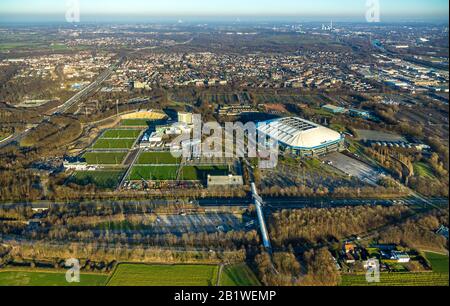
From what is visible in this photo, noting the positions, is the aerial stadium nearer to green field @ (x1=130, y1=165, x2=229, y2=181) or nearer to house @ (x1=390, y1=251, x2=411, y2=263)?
green field @ (x1=130, y1=165, x2=229, y2=181)

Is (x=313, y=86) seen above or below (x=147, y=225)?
above

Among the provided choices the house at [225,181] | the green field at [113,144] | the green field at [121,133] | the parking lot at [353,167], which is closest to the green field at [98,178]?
the green field at [113,144]

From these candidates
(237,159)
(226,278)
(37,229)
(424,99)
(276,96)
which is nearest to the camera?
(226,278)

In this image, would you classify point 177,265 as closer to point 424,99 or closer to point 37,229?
point 37,229

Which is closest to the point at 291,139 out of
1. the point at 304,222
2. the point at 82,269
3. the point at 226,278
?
the point at 304,222

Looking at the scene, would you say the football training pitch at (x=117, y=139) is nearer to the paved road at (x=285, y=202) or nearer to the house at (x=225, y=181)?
the paved road at (x=285, y=202)

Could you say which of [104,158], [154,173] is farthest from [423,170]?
[104,158]

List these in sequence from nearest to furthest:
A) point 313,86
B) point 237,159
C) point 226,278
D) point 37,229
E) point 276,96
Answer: point 226,278 < point 37,229 < point 237,159 < point 276,96 < point 313,86

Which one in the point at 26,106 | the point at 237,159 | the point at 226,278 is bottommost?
the point at 226,278

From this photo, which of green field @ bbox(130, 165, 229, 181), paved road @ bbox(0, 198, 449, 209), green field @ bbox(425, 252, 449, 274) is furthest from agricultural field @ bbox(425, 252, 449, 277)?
green field @ bbox(130, 165, 229, 181)
